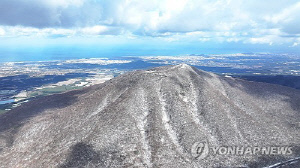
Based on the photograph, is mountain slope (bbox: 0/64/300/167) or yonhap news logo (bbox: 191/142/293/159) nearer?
mountain slope (bbox: 0/64/300/167)

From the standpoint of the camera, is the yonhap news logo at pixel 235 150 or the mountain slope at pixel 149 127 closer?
the mountain slope at pixel 149 127

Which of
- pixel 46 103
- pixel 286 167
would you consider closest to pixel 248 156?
pixel 286 167

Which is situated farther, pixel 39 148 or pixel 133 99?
pixel 133 99

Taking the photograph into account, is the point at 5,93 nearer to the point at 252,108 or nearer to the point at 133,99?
the point at 133,99

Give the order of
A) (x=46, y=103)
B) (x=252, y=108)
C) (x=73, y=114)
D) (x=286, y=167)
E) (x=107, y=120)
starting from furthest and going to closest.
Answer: (x=46, y=103)
(x=252, y=108)
(x=73, y=114)
(x=107, y=120)
(x=286, y=167)

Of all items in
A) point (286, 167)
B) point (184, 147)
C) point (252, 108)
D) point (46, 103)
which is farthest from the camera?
point (46, 103)
